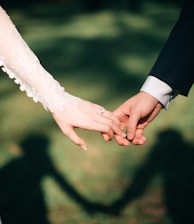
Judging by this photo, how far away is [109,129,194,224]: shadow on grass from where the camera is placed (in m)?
1.95

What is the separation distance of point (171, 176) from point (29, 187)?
2.28ft

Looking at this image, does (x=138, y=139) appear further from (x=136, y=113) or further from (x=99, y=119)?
(x=99, y=119)

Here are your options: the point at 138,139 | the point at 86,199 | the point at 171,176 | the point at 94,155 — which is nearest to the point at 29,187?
the point at 86,199

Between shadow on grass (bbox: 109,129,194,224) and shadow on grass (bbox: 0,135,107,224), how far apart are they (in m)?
0.24

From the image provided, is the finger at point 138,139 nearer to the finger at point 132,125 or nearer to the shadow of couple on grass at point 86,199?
the finger at point 132,125

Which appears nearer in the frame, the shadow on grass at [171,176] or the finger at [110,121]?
the finger at [110,121]

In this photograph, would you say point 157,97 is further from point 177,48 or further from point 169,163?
point 169,163

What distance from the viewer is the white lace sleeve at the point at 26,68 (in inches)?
42.4

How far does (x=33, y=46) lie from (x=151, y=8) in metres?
1.83

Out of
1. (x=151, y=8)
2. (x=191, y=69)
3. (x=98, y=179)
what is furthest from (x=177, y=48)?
(x=151, y=8)

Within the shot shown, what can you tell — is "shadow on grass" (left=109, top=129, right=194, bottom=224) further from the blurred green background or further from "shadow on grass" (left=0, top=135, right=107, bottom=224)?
"shadow on grass" (left=0, top=135, right=107, bottom=224)

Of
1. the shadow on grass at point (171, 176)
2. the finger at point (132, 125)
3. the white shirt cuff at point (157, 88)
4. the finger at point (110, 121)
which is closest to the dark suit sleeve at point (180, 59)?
the white shirt cuff at point (157, 88)

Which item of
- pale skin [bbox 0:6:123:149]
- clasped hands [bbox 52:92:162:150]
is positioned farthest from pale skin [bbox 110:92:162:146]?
pale skin [bbox 0:6:123:149]

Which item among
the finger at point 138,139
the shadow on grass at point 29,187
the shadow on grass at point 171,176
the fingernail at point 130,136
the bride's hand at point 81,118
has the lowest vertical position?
the shadow on grass at point 171,176
